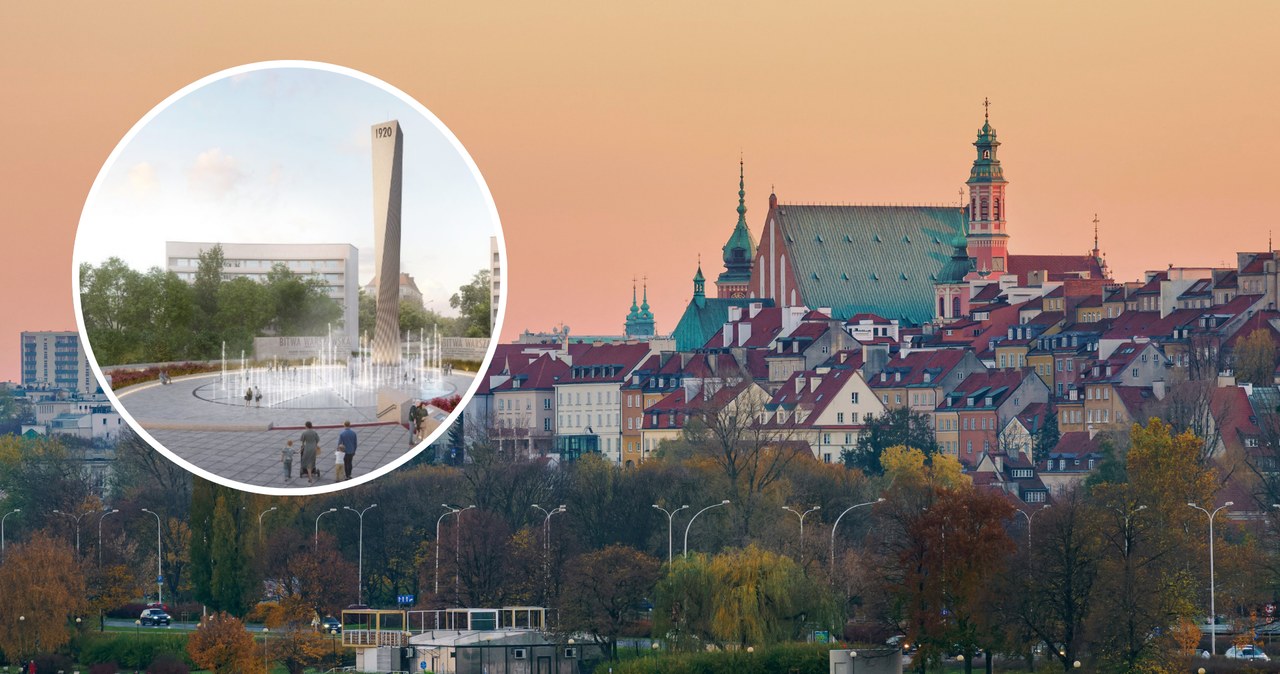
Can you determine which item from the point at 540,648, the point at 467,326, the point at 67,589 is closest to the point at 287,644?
the point at 540,648

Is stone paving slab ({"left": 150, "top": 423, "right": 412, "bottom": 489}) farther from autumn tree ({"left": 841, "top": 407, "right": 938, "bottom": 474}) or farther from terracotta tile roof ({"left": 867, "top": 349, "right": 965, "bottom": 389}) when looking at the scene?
terracotta tile roof ({"left": 867, "top": 349, "right": 965, "bottom": 389})

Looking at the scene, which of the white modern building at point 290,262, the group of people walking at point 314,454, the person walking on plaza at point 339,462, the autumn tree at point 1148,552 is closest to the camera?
the white modern building at point 290,262

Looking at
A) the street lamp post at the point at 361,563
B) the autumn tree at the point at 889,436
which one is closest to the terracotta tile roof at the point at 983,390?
the autumn tree at the point at 889,436

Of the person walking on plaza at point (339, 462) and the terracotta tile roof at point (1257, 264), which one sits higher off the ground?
the terracotta tile roof at point (1257, 264)

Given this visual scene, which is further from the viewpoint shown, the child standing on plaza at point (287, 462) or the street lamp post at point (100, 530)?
the street lamp post at point (100, 530)

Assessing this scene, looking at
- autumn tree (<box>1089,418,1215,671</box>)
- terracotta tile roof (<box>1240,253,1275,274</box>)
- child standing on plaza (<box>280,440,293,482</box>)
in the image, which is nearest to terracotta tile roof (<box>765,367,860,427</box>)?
terracotta tile roof (<box>1240,253,1275,274</box>)

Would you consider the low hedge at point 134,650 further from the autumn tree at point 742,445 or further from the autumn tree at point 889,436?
the autumn tree at point 889,436

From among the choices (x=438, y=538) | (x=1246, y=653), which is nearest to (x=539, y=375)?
(x=438, y=538)

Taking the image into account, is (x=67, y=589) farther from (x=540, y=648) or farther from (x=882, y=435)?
(x=882, y=435)

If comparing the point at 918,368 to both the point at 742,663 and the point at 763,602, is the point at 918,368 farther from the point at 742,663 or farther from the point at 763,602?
the point at 742,663
